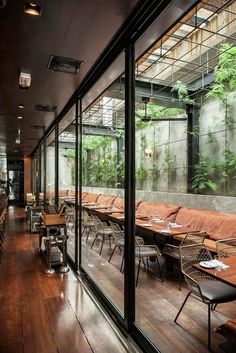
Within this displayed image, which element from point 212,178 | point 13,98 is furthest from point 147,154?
point 13,98

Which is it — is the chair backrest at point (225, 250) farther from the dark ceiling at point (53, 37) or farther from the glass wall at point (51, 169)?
the glass wall at point (51, 169)

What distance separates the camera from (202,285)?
2.72 meters

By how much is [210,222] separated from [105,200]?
11.8 ft

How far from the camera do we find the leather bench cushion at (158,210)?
20.7ft

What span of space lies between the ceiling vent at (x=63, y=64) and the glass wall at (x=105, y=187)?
0.39 m

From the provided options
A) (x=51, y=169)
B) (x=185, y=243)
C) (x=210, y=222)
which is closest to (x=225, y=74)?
(x=210, y=222)

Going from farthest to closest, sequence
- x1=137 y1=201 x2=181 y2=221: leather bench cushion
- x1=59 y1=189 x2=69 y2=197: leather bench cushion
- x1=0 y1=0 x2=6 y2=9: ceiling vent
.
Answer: x1=59 y1=189 x2=69 y2=197: leather bench cushion, x1=137 y1=201 x2=181 y2=221: leather bench cushion, x1=0 y1=0 x2=6 y2=9: ceiling vent

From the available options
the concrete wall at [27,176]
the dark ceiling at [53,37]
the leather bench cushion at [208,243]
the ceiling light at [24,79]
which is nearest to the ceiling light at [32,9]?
the dark ceiling at [53,37]

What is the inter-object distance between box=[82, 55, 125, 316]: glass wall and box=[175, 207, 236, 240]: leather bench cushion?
1.53 metres

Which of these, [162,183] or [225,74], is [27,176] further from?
[225,74]

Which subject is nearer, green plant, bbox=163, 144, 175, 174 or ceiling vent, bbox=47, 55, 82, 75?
ceiling vent, bbox=47, 55, 82, 75

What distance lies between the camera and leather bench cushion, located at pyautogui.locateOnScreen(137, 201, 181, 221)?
6317 mm

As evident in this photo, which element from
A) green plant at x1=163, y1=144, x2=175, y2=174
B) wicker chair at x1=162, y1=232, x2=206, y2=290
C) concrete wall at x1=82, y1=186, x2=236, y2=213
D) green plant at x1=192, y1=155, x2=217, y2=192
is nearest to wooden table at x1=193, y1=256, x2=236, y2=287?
wicker chair at x1=162, y1=232, x2=206, y2=290

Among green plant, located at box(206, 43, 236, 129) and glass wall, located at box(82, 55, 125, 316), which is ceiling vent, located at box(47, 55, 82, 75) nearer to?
glass wall, located at box(82, 55, 125, 316)
